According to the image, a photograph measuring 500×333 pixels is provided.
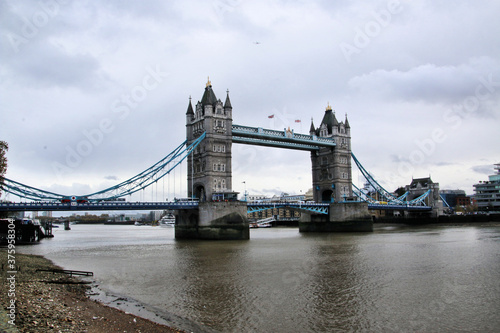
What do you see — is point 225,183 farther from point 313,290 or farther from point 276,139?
point 313,290

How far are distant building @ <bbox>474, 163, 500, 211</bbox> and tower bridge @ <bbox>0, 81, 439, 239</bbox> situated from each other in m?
57.9

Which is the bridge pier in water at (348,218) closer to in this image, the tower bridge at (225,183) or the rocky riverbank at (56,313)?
the tower bridge at (225,183)

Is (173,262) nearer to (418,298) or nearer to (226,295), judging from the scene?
(226,295)

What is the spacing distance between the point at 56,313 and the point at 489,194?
401 ft

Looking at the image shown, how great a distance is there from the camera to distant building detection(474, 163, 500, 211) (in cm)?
10956

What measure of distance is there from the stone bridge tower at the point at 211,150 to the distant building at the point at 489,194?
87.2 m

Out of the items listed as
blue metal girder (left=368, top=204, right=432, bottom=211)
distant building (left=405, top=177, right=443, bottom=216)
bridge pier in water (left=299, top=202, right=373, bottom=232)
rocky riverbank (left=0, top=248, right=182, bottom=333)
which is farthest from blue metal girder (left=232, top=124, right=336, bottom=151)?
rocky riverbank (left=0, top=248, right=182, bottom=333)

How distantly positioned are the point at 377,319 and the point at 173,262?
16.6 meters

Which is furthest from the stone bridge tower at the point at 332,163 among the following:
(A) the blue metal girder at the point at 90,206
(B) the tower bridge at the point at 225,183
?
(A) the blue metal girder at the point at 90,206

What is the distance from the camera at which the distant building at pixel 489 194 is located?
110m

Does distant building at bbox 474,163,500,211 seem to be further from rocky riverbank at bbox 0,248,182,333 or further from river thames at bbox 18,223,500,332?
rocky riverbank at bbox 0,248,182,333

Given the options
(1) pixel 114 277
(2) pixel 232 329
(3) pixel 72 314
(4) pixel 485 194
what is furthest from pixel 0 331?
(4) pixel 485 194

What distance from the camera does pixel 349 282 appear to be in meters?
19.0

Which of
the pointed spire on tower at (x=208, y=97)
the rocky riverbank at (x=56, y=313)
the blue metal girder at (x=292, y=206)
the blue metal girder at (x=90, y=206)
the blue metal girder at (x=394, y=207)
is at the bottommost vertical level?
the rocky riverbank at (x=56, y=313)
